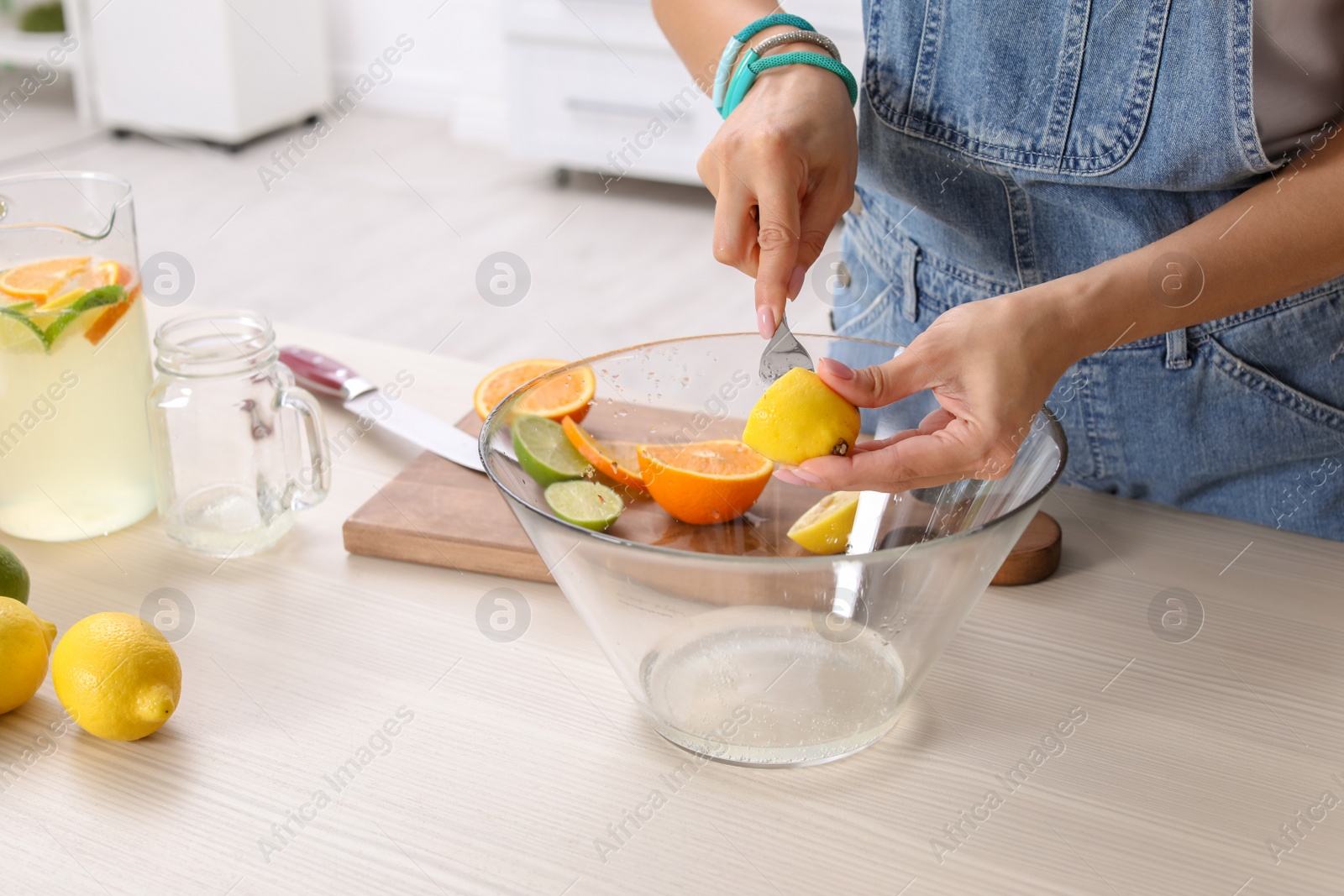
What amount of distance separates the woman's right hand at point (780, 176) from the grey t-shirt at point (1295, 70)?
28 centimetres

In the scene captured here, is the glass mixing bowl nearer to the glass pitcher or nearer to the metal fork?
the metal fork

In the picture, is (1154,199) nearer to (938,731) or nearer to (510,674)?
(938,731)

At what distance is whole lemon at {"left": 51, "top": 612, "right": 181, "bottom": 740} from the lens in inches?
25.2

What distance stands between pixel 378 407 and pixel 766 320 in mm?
393

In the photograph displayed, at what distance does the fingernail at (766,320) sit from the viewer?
2.50 feet

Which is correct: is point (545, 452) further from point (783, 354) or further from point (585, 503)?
point (783, 354)

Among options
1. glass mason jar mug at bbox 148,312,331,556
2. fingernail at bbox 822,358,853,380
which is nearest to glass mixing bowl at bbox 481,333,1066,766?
fingernail at bbox 822,358,853,380

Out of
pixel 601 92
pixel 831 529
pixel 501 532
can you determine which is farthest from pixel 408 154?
pixel 831 529

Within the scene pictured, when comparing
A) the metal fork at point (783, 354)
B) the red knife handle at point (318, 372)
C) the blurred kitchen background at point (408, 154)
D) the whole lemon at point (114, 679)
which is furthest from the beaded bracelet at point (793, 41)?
the blurred kitchen background at point (408, 154)

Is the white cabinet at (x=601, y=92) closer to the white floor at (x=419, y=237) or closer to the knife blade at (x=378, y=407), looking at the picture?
the white floor at (x=419, y=237)

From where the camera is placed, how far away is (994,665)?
737 mm

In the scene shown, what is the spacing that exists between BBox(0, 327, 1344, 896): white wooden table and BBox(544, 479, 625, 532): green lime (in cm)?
8

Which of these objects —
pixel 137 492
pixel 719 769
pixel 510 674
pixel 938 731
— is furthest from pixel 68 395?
pixel 938 731

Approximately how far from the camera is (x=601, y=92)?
3.33 meters
